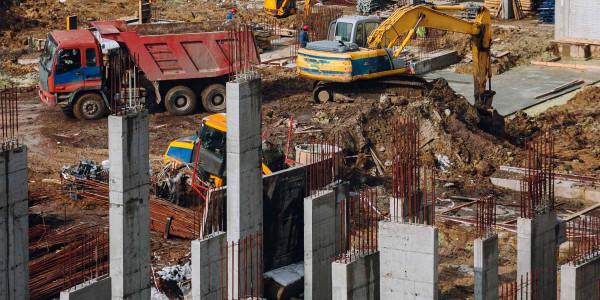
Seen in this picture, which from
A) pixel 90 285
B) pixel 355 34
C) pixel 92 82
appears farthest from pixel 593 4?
pixel 90 285

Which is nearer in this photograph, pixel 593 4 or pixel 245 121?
pixel 245 121

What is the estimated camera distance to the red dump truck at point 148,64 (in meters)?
21.8

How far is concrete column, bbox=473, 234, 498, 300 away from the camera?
38.5ft

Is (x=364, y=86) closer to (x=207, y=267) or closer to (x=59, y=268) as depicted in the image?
(x=59, y=268)

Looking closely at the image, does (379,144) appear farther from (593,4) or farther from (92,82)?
(593,4)

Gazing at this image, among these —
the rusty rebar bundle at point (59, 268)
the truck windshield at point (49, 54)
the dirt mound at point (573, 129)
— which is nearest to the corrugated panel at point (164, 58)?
the truck windshield at point (49, 54)

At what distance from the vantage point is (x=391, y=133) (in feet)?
65.1

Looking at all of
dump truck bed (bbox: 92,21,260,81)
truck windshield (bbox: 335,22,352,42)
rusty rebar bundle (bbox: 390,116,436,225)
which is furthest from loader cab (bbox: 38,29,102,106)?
rusty rebar bundle (bbox: 390,116,436,225)

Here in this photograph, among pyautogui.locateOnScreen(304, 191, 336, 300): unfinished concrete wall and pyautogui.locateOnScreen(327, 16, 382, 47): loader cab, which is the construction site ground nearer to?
pyautogui.locateOnScreen(327, 16, 382, 47): loader cab

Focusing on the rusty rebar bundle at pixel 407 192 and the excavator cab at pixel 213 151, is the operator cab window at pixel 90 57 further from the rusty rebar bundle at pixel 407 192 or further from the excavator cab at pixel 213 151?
the rusty rebar bundle at pixel 407 192

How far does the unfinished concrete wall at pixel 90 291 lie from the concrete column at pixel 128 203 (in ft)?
1.30

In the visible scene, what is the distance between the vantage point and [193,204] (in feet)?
51.0

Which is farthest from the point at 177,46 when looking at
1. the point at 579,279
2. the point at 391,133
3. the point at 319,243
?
the point at 579,279

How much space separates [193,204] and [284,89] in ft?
32.9
